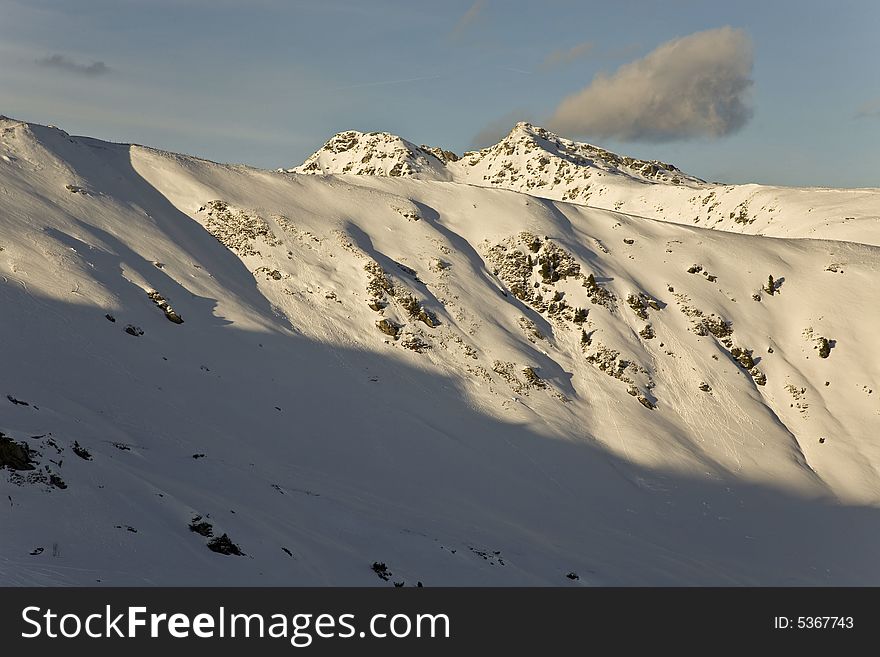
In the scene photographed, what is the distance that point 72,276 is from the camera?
38562 millimetres

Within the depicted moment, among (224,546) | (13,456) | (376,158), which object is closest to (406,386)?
(224,546)

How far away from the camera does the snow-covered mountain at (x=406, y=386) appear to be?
847 inches

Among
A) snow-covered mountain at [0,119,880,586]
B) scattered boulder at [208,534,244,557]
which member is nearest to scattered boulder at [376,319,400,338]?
snow-covered mountain at [0,119,880,586]

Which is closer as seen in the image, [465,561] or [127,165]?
[465,561]

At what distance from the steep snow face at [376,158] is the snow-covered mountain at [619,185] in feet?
0.87

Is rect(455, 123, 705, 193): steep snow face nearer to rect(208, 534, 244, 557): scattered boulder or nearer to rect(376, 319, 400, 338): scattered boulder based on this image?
rect(376, 319, 400, 338): scattered boulder

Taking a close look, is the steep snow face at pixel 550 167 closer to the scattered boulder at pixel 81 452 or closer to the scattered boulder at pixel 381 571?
the scattered boulder at pixel 381 571

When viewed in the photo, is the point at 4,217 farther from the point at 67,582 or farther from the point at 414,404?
the point at 67,582

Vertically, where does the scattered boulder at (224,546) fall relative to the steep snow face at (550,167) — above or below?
below

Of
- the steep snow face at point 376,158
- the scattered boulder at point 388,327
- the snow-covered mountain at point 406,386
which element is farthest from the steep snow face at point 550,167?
the scattered boulder at point 388,327

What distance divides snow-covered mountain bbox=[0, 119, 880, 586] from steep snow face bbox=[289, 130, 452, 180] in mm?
86663

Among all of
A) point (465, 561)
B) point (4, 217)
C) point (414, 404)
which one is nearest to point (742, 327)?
point (414, 404)

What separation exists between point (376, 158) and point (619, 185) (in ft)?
173

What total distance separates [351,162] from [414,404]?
127966 mm
